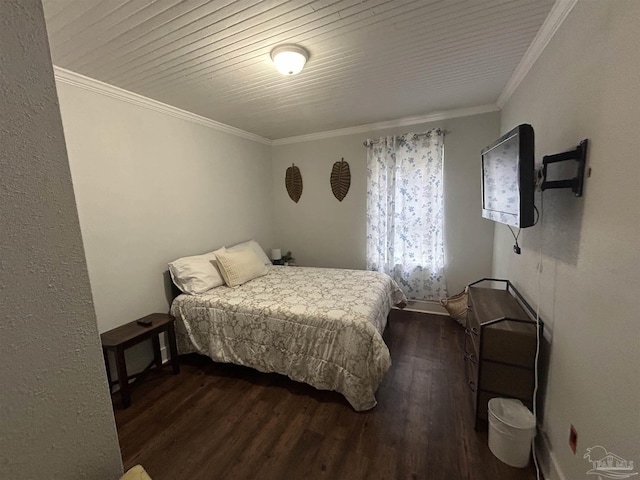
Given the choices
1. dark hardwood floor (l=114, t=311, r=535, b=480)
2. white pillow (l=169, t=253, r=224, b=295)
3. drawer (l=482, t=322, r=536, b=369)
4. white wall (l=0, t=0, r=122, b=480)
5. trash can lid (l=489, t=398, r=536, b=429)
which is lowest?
dark hardwood floor (l=114, t=311, r=535, b=480)

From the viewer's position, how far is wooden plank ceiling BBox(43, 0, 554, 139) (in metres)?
1.41

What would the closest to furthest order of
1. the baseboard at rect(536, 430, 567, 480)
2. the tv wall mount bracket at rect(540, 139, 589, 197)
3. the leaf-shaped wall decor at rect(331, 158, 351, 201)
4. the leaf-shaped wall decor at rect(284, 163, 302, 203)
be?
the tv wall mount bracket at rect(540, 139, 589, 197) → the baseboard at rect(536, 430, 567, 480) → the leaf-shaped wall decor at rect(331, 158, 351, 201) → the leaf-shaped wall decor at rect(284, 163, 302, 203)

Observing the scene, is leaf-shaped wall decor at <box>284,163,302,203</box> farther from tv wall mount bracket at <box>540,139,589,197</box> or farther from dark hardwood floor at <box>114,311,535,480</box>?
tv wall mount bracket at <box>540,139,589,197</box>

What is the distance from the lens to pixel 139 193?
2451 mm

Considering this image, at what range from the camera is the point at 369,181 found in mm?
3588

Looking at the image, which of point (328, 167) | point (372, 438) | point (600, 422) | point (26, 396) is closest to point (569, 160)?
point (600, 422)

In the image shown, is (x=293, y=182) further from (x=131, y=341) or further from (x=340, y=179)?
(x=131, y=341)

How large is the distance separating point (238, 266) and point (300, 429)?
1.61 m

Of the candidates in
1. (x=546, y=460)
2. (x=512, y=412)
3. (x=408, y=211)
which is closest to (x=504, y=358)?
(x=512, y=412)

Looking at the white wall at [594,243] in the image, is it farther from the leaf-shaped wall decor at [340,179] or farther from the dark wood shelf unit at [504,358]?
the leaf-shaped wall decor at [340,179]

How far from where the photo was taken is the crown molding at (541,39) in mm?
1405

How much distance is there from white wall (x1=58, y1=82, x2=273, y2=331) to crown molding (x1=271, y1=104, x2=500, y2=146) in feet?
3.26

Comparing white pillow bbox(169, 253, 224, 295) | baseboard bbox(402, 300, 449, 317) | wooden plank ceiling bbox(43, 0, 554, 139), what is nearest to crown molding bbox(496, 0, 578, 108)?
wooden plank ceiling bbox(43, 0, 554, 139)

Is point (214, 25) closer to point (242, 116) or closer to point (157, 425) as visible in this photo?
point (242, 116)
